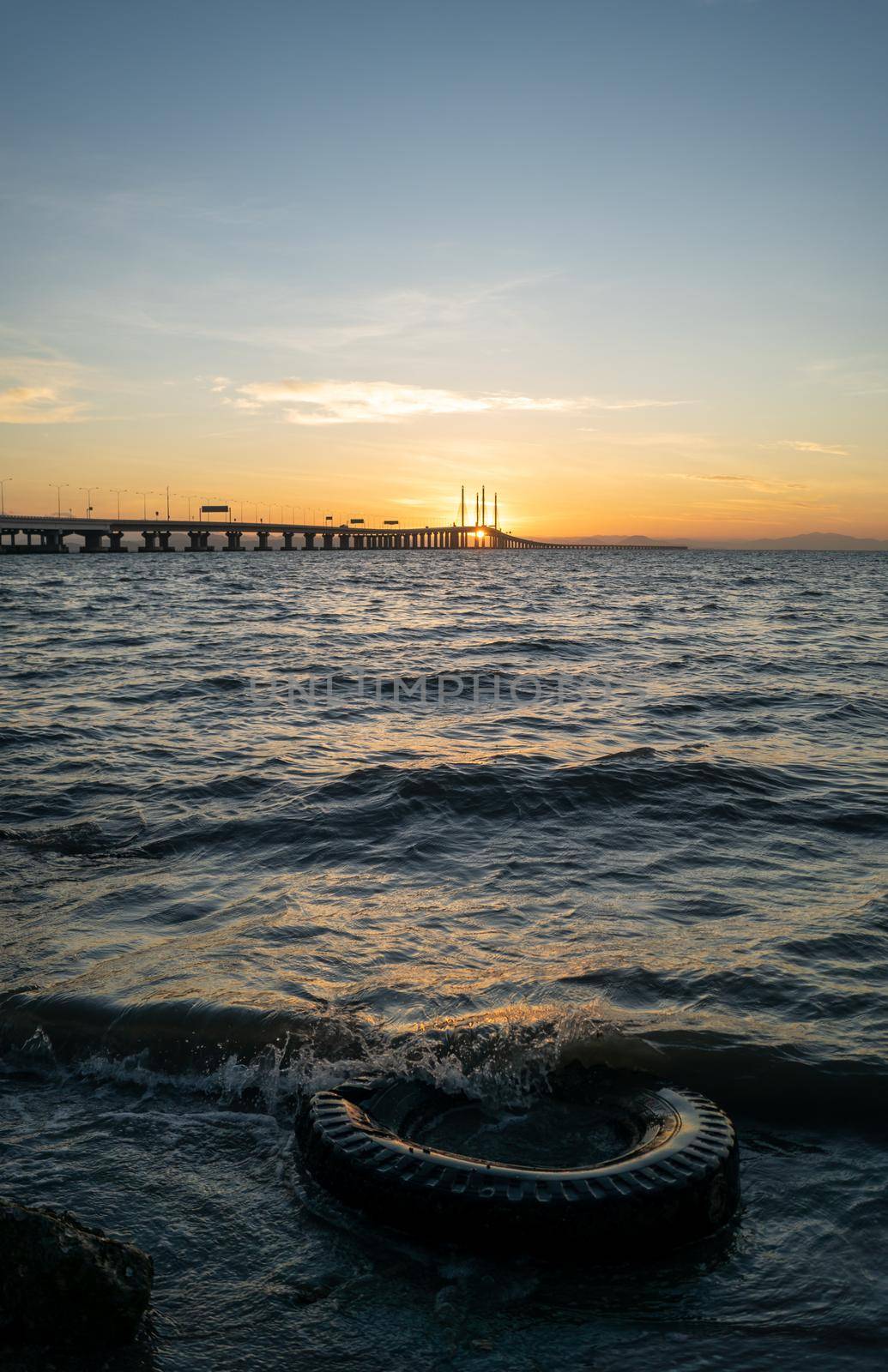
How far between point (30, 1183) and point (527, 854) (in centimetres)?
494

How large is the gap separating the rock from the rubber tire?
0.86 meters

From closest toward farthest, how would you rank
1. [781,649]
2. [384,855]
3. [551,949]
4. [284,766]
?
[551,949], [384,855], [284,766], [781,649]

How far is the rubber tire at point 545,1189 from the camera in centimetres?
300

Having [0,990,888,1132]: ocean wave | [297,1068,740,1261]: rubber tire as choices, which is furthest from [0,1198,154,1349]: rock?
[0,990,888,1132]: ocean wave

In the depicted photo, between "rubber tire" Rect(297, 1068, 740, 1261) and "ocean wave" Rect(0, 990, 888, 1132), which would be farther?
"ocean wave" Rect(0, 990, 888, 1132)

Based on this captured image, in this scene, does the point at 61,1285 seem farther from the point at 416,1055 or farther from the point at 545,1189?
the point at 416,1055

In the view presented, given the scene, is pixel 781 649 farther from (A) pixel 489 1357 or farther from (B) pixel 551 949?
(A) pixel 489 1357

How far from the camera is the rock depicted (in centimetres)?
248

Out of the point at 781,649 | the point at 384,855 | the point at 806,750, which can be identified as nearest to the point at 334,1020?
the point at 384,855

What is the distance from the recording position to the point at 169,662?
2009cm

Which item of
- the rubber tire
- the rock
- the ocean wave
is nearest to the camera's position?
the rock

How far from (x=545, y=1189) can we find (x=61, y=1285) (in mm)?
1470

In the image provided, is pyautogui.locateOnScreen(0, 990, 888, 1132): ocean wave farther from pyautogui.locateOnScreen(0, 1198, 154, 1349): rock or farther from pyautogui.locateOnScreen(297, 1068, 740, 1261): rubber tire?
pyautogui.locateOnScreen(0, 1198, 154, 1349): rock

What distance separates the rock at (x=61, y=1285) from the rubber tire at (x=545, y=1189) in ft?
2.83
